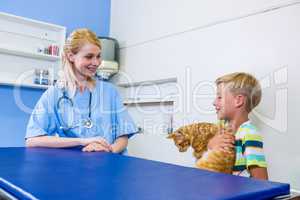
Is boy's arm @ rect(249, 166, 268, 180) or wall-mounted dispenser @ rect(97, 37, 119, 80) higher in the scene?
wall-mounted dispenser @ rect(97, 37, 119, 80)

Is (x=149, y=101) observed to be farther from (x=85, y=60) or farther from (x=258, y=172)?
(x=258, y=172)

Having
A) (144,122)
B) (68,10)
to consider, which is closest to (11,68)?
(68,10)

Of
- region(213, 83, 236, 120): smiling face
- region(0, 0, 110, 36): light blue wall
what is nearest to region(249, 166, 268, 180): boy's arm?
region(213, 83, 236, 120): smiling face

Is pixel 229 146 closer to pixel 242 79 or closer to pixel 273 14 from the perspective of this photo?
pixel 242 79

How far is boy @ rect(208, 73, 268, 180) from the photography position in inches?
50.4

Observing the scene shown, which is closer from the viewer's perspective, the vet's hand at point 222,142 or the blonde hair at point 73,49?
the vet's hand at point 222,142

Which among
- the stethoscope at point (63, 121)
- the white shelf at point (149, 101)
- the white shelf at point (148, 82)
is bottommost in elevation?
the stethoscope at point (63, 121)

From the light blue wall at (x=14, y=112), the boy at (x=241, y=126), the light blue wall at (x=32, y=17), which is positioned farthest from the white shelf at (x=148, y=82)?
the boy at (x=241, y=126)

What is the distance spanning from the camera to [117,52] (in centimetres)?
309

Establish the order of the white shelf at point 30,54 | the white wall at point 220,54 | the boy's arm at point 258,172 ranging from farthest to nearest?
the white shelf at point 30,54 < the white wall at point 220,54 < the boy's arm at point 258,172

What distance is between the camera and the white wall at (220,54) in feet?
5.62

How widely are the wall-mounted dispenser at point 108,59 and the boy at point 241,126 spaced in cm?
153

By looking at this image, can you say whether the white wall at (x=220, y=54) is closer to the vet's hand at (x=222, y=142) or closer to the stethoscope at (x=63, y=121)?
the vet's hand at (x=222, y=142)

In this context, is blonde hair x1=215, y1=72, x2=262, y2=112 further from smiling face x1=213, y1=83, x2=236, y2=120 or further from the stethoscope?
the stethoscope
